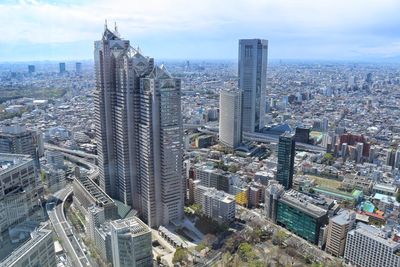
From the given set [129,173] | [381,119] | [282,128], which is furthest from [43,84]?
[381,119]

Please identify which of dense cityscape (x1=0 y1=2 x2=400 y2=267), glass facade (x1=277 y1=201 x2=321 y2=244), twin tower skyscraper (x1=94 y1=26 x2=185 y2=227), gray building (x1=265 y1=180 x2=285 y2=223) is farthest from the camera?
gray building (x1=265 y1=180 x2=285 y2=223)

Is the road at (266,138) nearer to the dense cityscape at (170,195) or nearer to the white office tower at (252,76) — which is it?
the dense cityscape at (170,195)

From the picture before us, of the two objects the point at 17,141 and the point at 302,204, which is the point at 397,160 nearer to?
the point at 302,204

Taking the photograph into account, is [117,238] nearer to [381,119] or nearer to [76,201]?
[76,201]

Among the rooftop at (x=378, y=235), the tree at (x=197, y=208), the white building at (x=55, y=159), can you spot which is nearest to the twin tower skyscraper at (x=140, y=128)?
the tree at (x=197, y=208)

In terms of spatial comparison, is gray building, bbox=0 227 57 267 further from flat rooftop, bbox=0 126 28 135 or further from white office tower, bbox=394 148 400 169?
white office tower, bbox=394 148 400 169

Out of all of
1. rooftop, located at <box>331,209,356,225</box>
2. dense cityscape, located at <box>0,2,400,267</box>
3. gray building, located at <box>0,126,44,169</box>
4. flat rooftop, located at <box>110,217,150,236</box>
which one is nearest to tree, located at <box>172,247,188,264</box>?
dense cityscape, located at <box>0,2,400,267</box>
